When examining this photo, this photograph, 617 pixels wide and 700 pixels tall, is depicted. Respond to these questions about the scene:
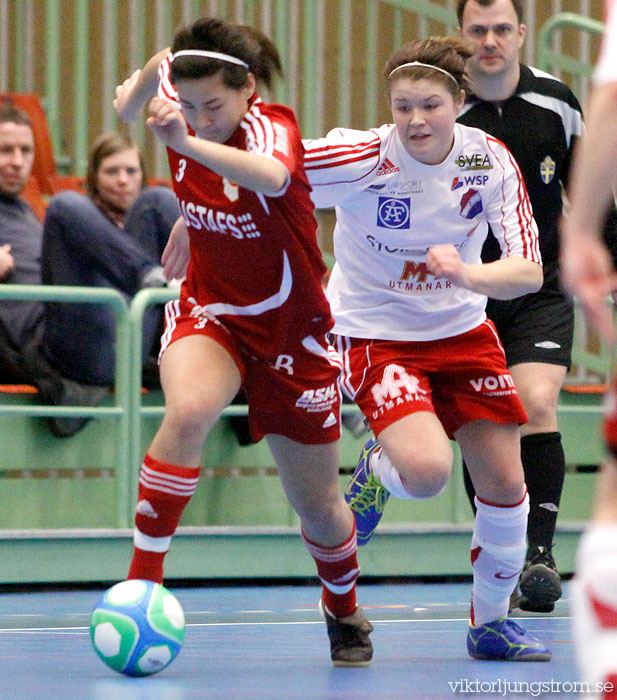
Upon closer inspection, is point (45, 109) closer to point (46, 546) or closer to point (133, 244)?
point (133, 244)

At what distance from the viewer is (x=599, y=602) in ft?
5.76

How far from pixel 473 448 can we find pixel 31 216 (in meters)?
3.11

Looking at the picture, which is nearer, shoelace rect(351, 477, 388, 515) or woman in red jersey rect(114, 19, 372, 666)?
woman in red jersey rect(114, 19, 372, 666)

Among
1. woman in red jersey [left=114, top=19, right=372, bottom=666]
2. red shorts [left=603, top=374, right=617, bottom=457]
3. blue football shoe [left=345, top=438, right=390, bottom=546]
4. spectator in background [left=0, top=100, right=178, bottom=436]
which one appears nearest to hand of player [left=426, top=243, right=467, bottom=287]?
woman in red jersey [left=114, top=19, right=372, bottom=666]

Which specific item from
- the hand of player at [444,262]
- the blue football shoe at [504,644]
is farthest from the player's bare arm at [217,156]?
the blue football shoe at [504,644]

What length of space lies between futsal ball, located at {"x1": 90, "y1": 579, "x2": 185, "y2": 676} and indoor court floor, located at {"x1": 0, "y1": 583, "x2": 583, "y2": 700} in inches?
2.3

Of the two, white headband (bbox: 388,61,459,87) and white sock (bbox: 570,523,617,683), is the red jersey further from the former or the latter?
white sock (bbox: 570,523,617,683)

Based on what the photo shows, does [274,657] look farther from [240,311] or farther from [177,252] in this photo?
[177,252]

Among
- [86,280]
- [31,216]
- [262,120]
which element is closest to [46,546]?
[86,280]

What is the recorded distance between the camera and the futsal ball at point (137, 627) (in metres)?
3.15

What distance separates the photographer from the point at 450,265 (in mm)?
3131

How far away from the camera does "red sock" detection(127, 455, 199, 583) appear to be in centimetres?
320

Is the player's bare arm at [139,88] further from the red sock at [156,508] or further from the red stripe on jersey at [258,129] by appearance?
the red sock at [156,508]

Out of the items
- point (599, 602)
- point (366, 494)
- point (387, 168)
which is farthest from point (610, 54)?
point (366, 494)
